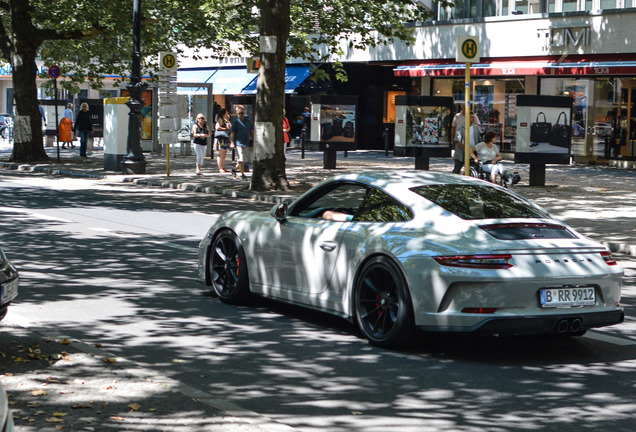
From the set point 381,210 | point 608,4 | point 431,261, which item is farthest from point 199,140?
point 431,261

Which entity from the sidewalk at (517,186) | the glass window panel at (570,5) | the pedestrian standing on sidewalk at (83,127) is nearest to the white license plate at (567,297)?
the sidewalk at (517,186)

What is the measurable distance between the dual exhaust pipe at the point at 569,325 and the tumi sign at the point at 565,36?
1160 inches

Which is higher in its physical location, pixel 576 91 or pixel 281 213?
pixel 576 91

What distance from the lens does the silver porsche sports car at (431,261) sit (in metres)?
7.30

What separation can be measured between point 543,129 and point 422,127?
176 inches

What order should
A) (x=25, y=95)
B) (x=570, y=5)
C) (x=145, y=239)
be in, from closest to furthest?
(x=145, y=239) → (x=25, y=95) → (x=570, y=5)

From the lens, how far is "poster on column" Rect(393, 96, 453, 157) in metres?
28.5

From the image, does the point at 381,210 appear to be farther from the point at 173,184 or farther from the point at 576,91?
the point at 576,91

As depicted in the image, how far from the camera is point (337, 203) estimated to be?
933cm

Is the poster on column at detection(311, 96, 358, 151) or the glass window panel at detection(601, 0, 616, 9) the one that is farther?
the glass window panel at detection(601, 0, 616, 9)

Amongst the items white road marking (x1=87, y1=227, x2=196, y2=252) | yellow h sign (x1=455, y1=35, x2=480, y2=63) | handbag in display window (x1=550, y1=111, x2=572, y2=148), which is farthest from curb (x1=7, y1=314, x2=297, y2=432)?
handbag in display window (x1=550, y1=111, x2=572, y2=148)

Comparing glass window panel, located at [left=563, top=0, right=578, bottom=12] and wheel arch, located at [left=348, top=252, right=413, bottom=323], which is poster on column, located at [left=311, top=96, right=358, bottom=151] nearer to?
glass window panel, located at [left=563, top=0, right=578, bottom=12]

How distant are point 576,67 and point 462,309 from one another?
29.1 metres

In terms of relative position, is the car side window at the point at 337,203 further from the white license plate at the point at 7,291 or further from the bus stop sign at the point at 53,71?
the bus stop sign at the point at 53,71
